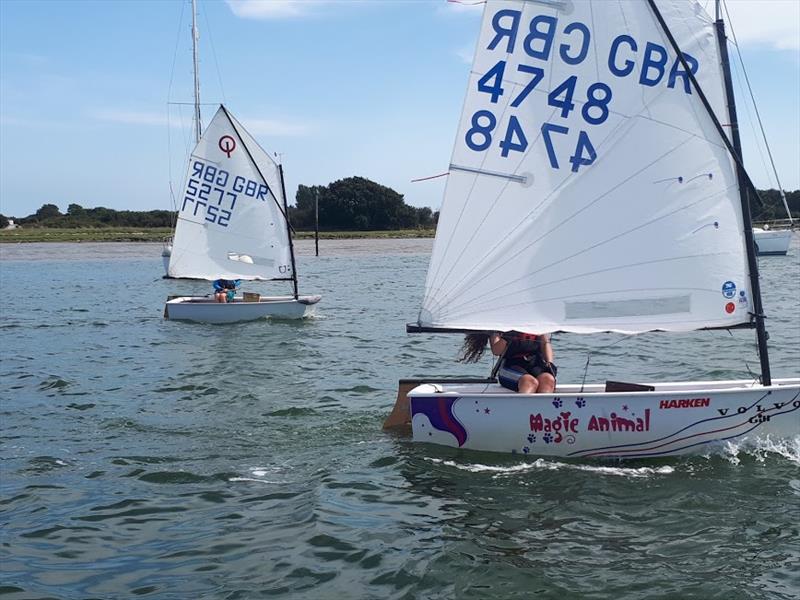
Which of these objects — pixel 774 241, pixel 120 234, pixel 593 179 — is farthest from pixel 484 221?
pixel 120 234

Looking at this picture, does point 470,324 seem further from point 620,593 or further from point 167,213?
point 167,213

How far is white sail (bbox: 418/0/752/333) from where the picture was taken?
364 inches

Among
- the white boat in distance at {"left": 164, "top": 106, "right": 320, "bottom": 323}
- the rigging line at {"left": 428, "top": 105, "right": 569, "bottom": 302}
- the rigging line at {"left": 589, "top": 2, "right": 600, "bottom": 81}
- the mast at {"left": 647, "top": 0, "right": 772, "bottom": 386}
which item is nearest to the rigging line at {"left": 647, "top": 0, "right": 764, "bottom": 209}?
the mast at {"left": 647, "top": 0, "right": 772, "bottom": 386}

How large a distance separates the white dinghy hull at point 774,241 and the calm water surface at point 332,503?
43010 millimetres

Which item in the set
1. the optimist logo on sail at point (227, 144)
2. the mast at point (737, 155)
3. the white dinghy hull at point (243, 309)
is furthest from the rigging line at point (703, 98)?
the optimist logo on sail at point (227, 144)

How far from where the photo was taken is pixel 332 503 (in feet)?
27.8

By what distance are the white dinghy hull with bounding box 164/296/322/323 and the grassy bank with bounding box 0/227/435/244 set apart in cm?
6084

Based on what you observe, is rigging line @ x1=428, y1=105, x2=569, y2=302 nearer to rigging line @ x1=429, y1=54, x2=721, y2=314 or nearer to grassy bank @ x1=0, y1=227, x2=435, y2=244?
rigging line @ x1=429, y1=54, x2=721, y2=314

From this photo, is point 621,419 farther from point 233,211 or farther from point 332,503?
point 233,211

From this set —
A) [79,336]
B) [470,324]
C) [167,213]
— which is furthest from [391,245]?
[470,324]

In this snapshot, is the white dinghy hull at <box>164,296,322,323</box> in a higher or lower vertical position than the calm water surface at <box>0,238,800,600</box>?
higher

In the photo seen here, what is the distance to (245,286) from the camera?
36438 millimetres

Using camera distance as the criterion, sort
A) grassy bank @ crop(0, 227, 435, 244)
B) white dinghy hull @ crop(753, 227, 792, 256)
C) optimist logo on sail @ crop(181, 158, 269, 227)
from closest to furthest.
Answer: optimist logo on sail @ crop(181, 158, 269, 227), white dinghy hull @ crop(753, 227, 792, 256), grassy bank @ crop(0, 227, 435, 244)

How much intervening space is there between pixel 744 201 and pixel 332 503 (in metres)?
5.52
